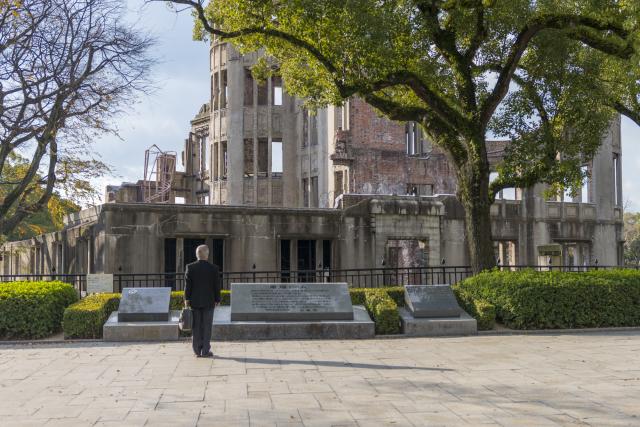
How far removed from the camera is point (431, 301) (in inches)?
590

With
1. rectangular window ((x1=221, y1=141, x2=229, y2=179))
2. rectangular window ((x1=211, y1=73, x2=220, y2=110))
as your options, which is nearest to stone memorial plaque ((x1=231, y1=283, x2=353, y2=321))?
rectangular window ((x1=221, y1=141, x2=229, y2=179))

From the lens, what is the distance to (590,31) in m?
17.7

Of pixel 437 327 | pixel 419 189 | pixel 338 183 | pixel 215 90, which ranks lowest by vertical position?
pixel 437 327

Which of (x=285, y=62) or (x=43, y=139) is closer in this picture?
(x=285, y=62)

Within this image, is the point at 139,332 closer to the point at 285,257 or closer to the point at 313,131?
the point at 285,257

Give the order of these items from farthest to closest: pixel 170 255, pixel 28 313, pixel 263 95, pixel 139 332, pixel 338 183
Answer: pixel 263 95 < pixel 338 183 < pixel 170 255 < pixel 28 313 < pixel 139 332

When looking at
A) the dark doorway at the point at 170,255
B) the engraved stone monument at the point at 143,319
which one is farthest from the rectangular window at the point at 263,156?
the engraved stone monument at the point at 143,319

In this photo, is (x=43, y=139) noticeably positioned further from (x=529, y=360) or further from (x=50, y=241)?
(x=529, y=360)

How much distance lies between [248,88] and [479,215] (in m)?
22.0

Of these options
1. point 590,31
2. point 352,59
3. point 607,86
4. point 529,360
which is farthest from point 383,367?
point 607,86

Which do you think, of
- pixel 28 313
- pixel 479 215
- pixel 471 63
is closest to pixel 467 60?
pixel 471 63

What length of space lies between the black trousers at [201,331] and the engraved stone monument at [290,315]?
2165mm

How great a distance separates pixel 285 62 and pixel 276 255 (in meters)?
6.81

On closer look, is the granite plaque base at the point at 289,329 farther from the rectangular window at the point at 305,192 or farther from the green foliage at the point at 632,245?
the green foliage at the point at 632,245
